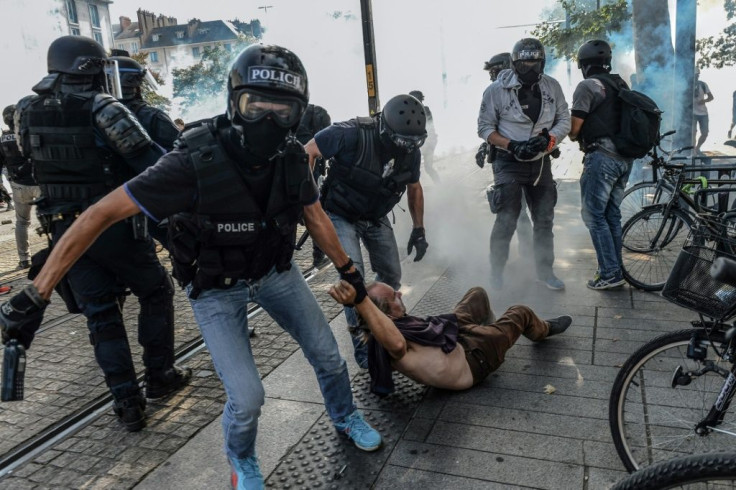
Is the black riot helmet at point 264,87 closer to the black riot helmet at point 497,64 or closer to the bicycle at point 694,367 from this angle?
the bicycle at point 694,367

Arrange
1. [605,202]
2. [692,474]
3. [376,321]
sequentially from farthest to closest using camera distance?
[605,202]
[376,321]
[692,474]

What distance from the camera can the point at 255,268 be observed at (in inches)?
102

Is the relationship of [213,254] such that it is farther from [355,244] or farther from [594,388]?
[594,388]

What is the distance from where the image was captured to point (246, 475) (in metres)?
2.65

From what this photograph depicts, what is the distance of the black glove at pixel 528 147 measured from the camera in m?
4.80

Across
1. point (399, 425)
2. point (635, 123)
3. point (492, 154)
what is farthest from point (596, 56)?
point (399, 425)

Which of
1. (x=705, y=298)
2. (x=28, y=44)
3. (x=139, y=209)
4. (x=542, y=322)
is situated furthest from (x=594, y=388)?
(x=28, y=44)

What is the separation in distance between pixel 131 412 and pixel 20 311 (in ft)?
4.90

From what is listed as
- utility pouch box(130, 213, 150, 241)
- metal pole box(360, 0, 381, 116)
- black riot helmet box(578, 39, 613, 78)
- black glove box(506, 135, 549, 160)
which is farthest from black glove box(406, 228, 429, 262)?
metal pole box(360, 0, 381, 116)

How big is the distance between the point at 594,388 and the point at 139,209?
9.13ft

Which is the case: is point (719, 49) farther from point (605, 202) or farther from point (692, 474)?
point (692, 474)

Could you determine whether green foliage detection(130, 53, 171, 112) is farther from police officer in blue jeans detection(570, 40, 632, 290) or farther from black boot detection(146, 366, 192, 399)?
police officer in blue jeans detection(570, 40, 632, 290)

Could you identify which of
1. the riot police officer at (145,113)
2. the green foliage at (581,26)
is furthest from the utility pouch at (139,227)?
the green foliage at (581,26)

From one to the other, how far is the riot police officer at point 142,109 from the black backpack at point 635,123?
143 inches
